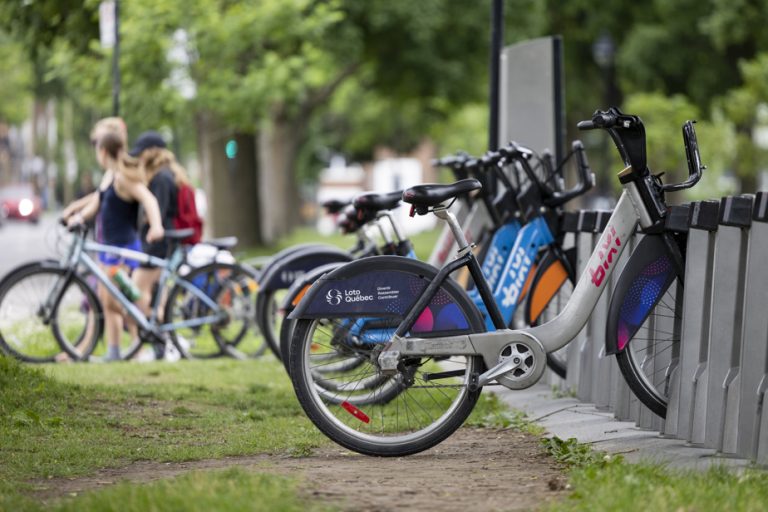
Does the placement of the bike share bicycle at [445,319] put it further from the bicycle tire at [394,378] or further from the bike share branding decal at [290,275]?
the bike share branding decal at [290,275]

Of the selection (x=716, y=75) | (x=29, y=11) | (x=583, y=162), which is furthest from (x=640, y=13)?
(x=583, y=162)

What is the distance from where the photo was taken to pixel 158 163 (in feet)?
40.1

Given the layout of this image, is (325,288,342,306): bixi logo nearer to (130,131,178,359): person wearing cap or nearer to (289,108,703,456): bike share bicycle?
(289,108,703,456): bike share bicycle

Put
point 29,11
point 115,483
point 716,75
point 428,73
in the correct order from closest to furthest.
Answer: point 115,483, point 29,11, point 428,73, point 716,75

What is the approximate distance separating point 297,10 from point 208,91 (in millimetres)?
1873

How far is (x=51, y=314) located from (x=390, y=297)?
16.3 feet

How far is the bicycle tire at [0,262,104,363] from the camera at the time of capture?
1073 cm

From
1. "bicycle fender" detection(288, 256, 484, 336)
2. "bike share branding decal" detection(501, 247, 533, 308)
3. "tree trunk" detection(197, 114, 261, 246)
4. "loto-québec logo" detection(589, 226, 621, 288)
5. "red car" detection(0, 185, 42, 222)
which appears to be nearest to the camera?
"bicycle fender" detection(288, 256, 484, 336)

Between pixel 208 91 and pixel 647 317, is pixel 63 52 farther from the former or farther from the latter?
pixel 647 317

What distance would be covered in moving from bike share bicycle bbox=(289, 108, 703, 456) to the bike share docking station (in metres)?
0.20

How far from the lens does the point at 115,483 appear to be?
19.3 ft

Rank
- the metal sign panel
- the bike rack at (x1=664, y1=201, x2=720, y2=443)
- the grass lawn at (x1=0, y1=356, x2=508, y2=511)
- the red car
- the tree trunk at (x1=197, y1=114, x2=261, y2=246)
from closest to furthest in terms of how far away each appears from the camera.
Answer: the grass lawn at (x1=0, y1=356, x2=508, y2=511) → the bike rack at (x1=664, y1=201, x2=720, y2=443) → the metal sign panel → the tree trunk at (x1=197, y1=114, x2=261, y2=246) → the red car

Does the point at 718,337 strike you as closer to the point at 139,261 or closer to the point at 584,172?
the point at 584,172

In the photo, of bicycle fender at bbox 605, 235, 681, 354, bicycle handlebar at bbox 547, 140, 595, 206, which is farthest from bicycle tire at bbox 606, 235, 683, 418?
bicycle handlebar at bbox 547, 140, 595, 206
